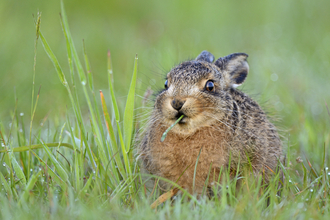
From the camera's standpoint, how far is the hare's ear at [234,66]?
448 cm

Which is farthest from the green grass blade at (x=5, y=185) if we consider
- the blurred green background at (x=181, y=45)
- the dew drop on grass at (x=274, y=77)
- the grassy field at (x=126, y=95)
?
the dew drop on grass at (x=274, y=77)

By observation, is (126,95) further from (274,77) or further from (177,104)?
(274,77)

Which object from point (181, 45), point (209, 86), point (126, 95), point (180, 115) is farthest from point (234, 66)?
point (181, 45)

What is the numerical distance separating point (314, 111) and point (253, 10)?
591 cm

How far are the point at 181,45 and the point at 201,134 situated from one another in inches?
218

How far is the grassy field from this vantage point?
3141 millimetres

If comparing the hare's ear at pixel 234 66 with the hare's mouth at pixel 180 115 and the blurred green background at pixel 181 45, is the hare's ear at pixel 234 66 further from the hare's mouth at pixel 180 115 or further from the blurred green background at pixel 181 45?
the hare's mouth at pixel 180 115

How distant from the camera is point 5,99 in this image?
622 cm

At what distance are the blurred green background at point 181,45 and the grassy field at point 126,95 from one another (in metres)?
0.03

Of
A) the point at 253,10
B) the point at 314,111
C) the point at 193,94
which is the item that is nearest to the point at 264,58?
the point at 314,111

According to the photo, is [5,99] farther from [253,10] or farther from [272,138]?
[253,10]

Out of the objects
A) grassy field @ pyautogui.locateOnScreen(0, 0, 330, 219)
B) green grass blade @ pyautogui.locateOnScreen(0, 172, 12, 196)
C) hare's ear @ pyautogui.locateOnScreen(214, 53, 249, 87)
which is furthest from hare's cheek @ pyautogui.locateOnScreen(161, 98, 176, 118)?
green grass blade @ pyautogui.locateOnScreen(0, 172, 12, 196)

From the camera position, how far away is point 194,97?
370 cm

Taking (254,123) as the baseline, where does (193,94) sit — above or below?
above
